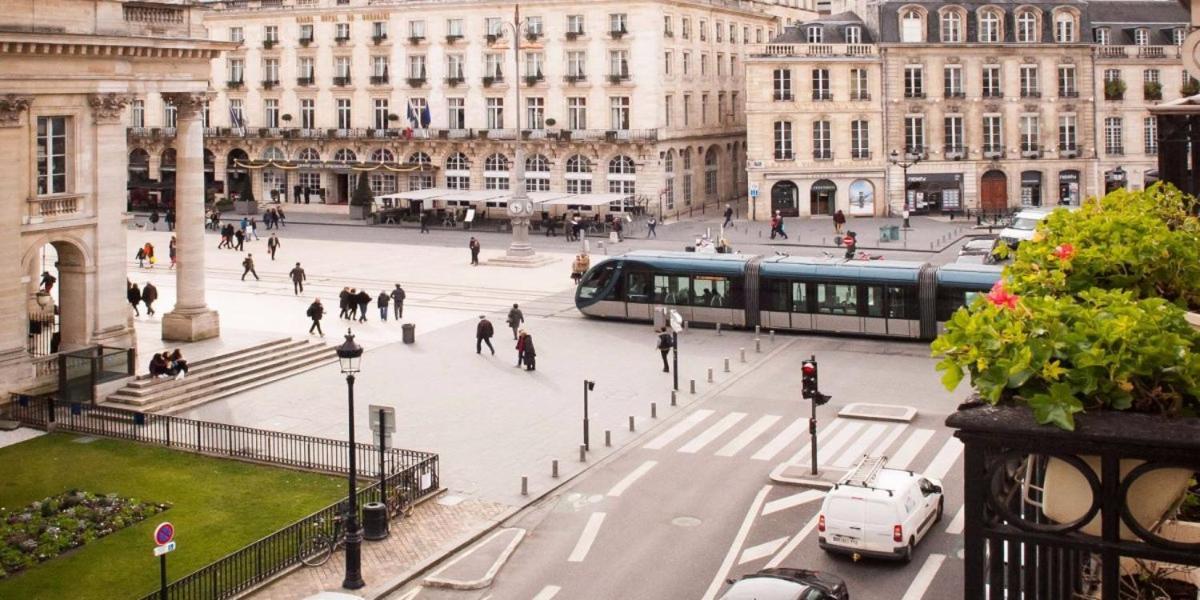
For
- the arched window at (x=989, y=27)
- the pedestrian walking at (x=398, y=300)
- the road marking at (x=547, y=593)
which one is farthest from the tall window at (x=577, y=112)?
the road marking at (x=547, y=593)

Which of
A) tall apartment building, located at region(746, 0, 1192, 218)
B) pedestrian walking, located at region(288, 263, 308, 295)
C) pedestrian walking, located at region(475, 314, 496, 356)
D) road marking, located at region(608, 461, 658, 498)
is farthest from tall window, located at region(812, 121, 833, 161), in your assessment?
road marking, located at region(608, 461, 658, 498)

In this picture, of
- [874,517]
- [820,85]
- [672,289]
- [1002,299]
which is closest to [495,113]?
[820,85]

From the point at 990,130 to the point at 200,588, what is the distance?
2750 inches

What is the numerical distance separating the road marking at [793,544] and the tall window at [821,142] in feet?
190

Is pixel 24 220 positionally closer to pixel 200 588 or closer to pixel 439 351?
pixel 439 351

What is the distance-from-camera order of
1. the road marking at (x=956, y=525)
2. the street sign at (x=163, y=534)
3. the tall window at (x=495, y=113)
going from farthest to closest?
the tall window at (x=495, y=113)
the road marking at (x=956, y=525)
the street sign at (x=163, y=534)

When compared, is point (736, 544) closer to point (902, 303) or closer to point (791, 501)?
point (791, 501)

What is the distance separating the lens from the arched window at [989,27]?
82500mm

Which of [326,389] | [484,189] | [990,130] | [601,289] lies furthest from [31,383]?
[990,130]

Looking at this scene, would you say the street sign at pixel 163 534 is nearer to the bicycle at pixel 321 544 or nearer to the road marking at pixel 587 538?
the bicycle at pixel 321 544

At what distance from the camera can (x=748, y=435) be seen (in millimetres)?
33656

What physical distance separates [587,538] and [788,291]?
23.0m

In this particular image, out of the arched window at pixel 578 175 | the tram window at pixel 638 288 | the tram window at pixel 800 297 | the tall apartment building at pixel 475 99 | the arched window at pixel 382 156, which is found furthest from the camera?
the arched window at pixel 382 156

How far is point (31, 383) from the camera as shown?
3612cm
